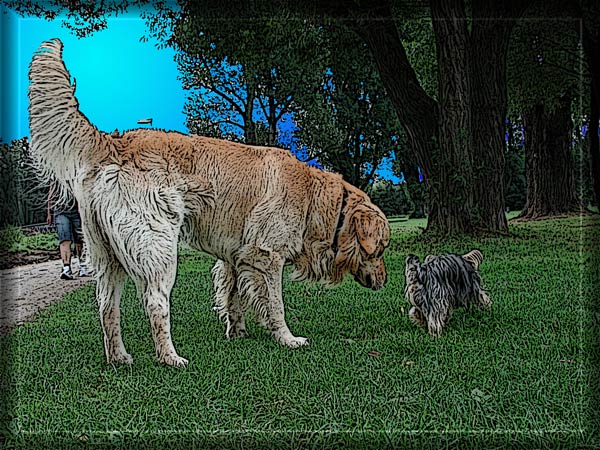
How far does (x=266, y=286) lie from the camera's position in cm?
401

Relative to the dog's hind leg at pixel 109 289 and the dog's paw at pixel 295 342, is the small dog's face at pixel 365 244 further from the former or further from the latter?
the dog's hind leg at pixel 109 289

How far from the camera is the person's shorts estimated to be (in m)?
4.43

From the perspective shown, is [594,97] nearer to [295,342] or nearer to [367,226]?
[367,226]

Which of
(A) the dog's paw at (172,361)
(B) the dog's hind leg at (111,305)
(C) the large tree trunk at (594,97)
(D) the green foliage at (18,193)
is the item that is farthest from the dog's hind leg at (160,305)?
(C) the large tree trunk at (594,97)

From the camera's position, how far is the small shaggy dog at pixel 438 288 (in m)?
4.16

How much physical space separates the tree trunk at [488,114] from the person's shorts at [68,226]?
15.4 ft

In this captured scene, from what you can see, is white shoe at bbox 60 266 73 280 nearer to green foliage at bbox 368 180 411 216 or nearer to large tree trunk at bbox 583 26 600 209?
green foliage at bbox 368 180 411 216

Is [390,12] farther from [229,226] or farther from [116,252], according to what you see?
[116,252]

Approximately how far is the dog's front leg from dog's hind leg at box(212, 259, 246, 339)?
0.22 meters

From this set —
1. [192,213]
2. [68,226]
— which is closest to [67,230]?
[68,226]

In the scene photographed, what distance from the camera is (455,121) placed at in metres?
7.67

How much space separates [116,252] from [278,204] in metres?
1.16

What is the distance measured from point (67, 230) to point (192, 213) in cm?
169

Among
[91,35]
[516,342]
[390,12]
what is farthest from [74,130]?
[390,12]
